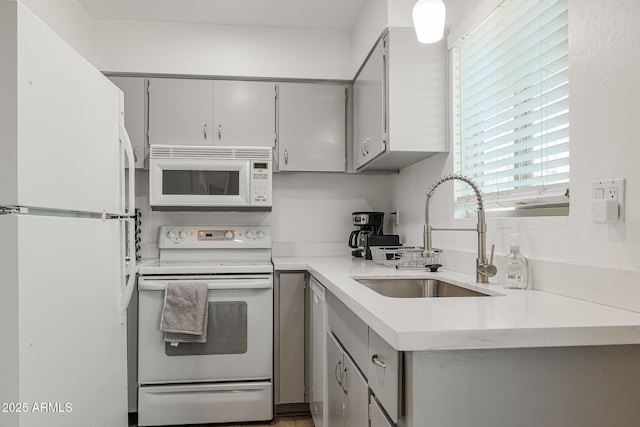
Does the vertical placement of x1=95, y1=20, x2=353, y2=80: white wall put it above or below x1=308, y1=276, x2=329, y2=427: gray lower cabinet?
above

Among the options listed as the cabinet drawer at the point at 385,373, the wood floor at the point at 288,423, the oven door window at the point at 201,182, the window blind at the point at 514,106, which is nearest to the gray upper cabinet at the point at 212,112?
the oven door window at the point at 201,182

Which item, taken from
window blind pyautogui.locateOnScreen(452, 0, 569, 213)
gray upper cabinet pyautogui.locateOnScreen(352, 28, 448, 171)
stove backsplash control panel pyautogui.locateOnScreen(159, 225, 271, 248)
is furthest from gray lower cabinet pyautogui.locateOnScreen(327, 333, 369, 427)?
stove backsplash control panel pyautogui.locateOnScreen(159, 225, 271, 248)

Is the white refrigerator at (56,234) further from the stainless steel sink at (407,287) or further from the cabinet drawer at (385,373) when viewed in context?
the stainless steel sink at (407,287)

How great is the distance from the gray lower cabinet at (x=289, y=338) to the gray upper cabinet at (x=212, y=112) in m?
0.93

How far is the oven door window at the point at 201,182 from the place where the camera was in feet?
9.14

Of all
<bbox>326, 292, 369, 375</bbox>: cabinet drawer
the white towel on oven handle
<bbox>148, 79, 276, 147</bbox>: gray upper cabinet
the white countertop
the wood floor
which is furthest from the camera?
<bbox>148, 79, 276, 147</bbox>: gray upper cabinet

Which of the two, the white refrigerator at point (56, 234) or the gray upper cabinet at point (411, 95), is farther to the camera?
the gray upper cabinet at point (411, 95)

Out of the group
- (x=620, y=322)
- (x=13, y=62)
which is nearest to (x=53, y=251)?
(x=13, y=62)

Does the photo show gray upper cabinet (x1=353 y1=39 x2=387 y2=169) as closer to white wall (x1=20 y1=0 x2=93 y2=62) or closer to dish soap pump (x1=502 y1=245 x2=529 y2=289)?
dish soap pump (x1=502 y1=245 x2=529 y2=289)

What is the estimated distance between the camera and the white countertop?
0.94 metres

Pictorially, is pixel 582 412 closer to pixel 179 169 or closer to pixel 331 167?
pixel 331 167

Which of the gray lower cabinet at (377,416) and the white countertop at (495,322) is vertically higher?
the white countertop at (495,322)

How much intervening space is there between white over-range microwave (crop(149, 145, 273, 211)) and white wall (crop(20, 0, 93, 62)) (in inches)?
29.2

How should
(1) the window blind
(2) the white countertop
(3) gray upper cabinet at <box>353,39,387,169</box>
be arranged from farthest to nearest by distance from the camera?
(3) gray upper cabinet at <box>353,39,387,169</box> < (1) the window blind < (2) the white countertop
